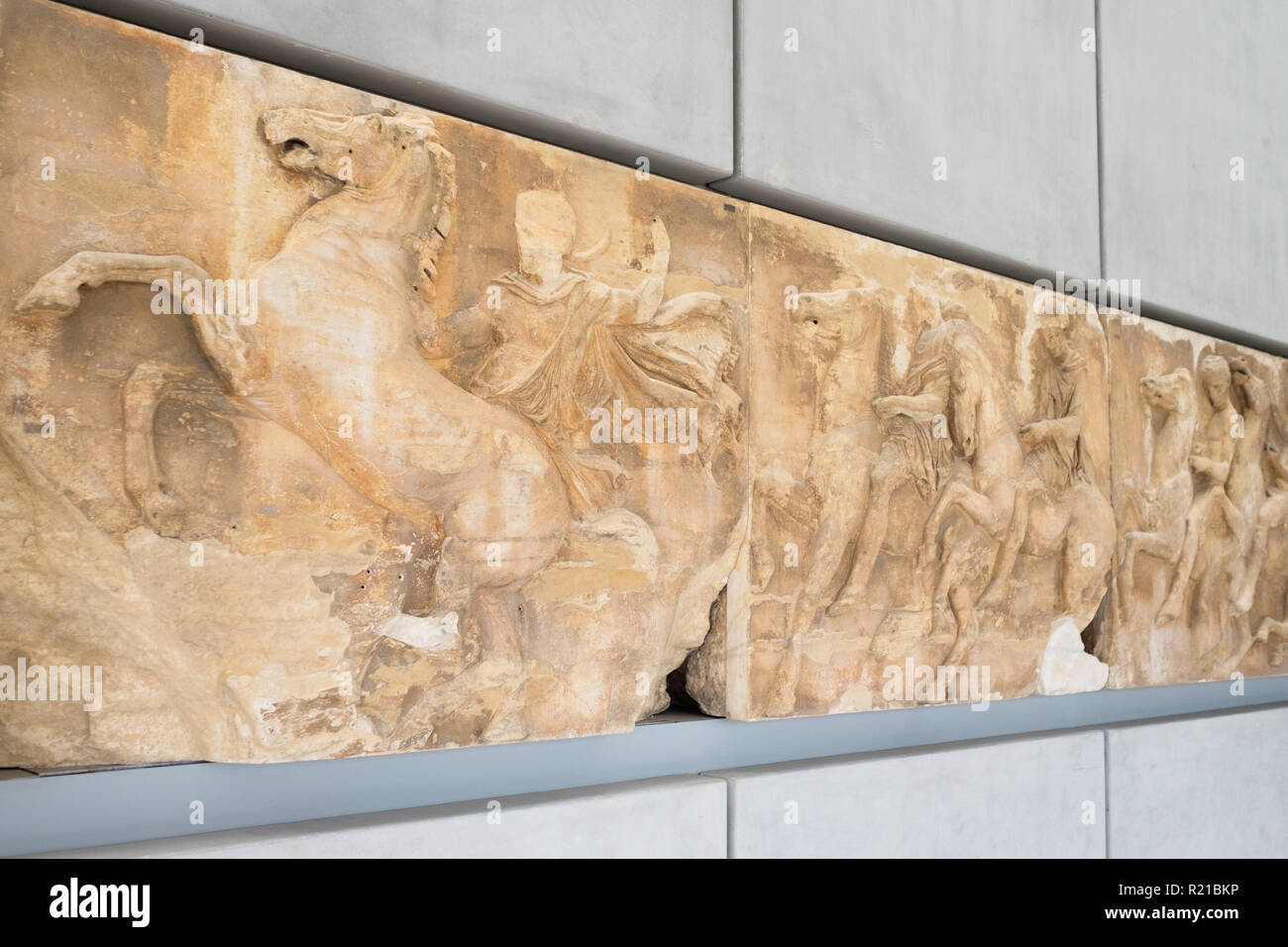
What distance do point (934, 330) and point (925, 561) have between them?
1076 mm

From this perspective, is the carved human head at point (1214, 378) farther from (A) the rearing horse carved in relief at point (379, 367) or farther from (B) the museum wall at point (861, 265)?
(A) the rearing horse carved in relief at point (379, 367)

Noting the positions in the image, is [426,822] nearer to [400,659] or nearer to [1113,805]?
[400,659]

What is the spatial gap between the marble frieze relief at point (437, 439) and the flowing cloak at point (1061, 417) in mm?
115

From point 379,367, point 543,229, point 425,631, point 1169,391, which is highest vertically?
point 543,229

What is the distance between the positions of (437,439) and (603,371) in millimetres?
772

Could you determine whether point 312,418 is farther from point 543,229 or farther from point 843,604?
point 843,604

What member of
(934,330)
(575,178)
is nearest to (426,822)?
(575,178)

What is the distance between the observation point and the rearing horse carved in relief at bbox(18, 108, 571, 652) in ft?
10.2

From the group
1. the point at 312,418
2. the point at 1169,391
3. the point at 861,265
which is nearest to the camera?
the point at 312,418

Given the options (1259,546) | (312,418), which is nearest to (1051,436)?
(1259,546)

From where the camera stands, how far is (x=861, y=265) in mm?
4801

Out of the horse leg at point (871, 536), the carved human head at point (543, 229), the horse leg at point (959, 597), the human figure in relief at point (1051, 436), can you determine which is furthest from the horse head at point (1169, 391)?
the carved human head at point (543, 229)

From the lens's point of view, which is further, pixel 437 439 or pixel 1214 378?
Result: pixel 1214 378

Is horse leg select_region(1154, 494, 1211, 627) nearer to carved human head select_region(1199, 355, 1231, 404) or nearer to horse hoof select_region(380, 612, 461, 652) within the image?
carved human head select_region(1199, 355, 1231, 404)
